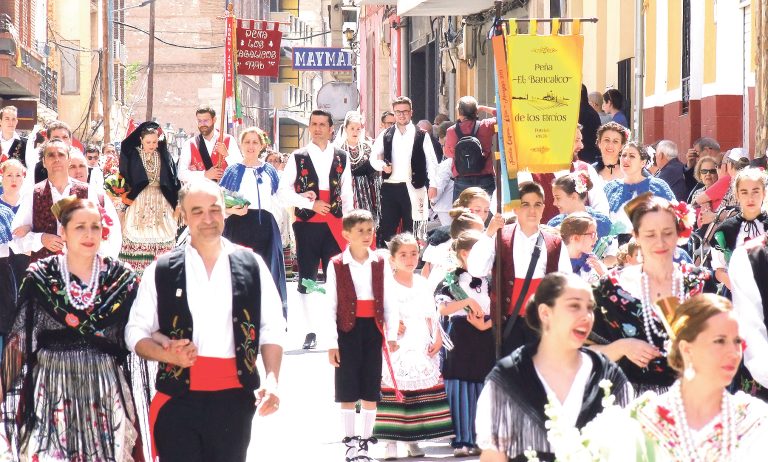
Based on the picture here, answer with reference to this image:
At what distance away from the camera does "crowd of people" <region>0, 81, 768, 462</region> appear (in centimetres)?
612

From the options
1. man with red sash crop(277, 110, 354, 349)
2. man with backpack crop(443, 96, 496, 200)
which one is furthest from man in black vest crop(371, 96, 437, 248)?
man with red sash crop(277, 110, 354, 349)

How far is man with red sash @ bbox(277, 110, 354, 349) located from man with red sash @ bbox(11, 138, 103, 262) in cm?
369

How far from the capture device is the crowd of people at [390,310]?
6125 mm

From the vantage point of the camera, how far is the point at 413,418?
413 inches

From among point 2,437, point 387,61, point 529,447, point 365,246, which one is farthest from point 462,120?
point 387,61

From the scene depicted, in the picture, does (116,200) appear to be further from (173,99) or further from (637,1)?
(173,99)

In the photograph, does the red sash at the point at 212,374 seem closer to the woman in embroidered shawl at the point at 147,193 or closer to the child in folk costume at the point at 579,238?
the child in folk costume at the point at 579,238

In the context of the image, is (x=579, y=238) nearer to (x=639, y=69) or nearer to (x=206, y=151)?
(x=206, y=151)

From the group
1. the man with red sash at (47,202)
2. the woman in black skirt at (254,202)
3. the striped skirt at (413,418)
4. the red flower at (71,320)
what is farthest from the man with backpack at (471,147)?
the red flower at (71,320)

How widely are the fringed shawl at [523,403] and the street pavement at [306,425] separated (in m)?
4.07

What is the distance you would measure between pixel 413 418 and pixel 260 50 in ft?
68.9

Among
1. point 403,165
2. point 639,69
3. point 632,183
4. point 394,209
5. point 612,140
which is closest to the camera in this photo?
point 632,183

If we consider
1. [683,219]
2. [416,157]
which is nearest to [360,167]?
[416,157]

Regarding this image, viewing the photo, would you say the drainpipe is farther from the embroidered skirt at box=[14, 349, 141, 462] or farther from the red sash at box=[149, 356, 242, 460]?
the red sash at box=[149, 356, 242, 460]
